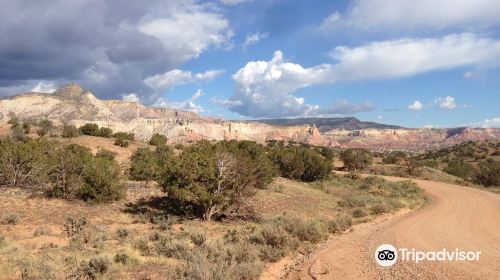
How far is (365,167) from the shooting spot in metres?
64.4

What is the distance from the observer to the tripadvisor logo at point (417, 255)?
12.5 meters

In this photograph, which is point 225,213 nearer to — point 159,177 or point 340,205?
point 159,177

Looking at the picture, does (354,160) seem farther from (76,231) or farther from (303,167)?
(76,231)

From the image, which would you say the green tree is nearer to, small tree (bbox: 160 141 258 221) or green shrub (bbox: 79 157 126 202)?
small tree (bbox: 160 141 258 221)

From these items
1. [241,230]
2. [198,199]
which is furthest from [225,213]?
[241,230]

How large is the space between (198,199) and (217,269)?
9445 mm

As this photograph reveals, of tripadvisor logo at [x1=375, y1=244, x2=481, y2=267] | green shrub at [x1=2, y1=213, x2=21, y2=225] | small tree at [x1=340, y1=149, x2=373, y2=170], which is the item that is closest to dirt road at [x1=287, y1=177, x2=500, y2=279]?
tripadvisor logo at [x1=375, y1=244, x2=481, y2=267]

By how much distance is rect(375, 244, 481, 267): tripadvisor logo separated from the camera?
12.5m

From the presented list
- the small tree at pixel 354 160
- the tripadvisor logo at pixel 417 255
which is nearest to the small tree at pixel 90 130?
the small tree at pixel 354 160

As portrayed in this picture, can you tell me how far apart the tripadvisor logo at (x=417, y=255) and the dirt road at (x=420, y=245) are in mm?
229

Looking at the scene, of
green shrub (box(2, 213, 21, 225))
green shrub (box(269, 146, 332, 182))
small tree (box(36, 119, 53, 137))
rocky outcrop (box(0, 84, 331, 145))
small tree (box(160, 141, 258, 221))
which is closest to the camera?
green shrub (box(2, 213, 21, 225))

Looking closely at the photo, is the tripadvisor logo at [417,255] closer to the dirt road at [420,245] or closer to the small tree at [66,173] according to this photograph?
the dirt road at [420,245]

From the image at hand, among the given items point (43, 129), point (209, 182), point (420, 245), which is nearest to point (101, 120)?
point (43, 129)

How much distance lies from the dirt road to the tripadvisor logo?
23 centimetres
